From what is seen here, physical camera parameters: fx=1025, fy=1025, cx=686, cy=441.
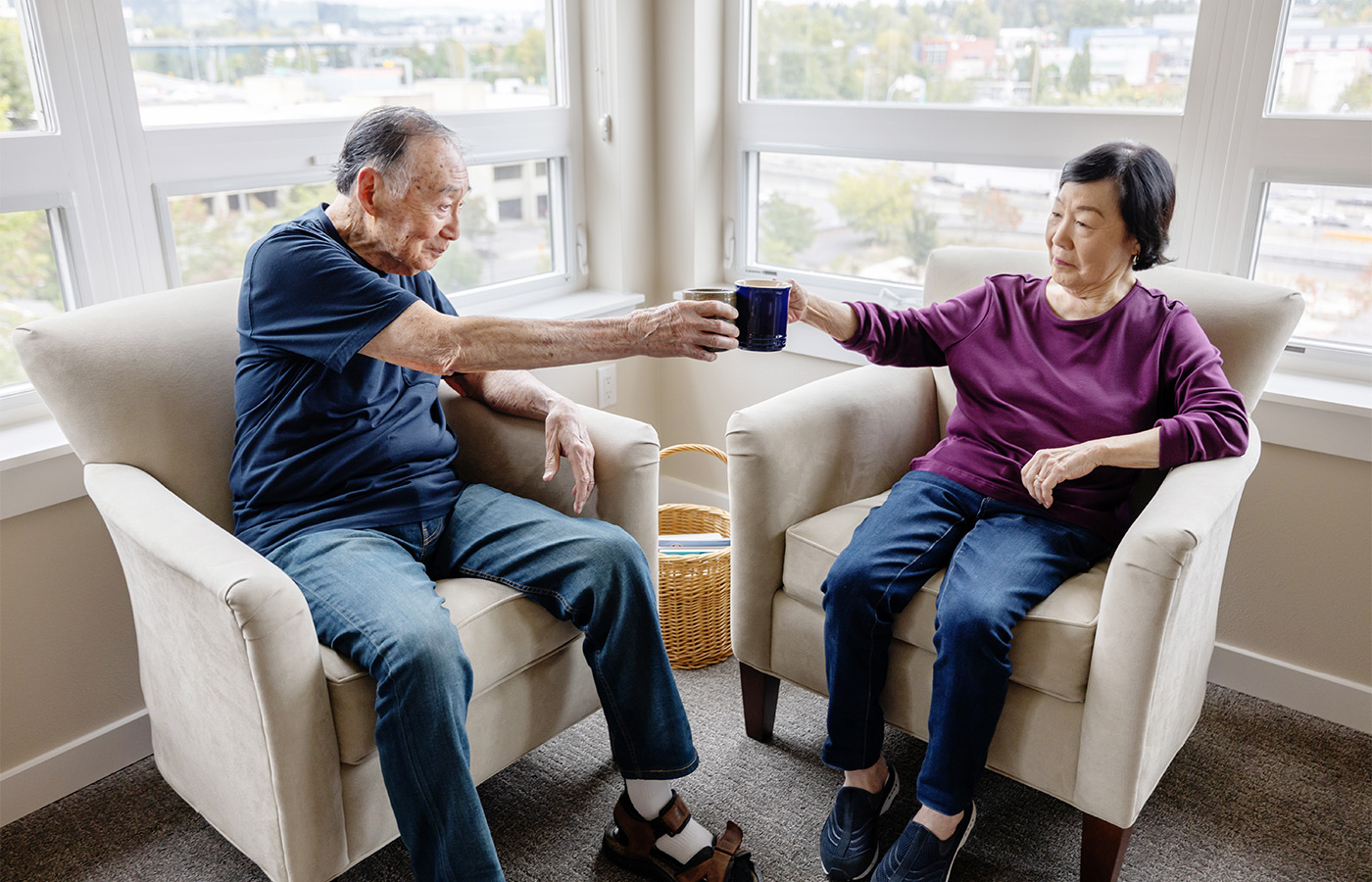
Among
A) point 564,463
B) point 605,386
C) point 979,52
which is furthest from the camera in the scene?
point 605,386

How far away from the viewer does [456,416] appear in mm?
1969

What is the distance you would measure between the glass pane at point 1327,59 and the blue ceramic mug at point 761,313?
1.29 metres

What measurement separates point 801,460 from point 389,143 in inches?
34.6

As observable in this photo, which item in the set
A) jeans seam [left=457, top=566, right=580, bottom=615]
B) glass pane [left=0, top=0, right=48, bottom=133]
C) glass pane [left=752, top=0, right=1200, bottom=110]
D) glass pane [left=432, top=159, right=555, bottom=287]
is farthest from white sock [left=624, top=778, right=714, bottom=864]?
glass pane [left=752, top=0, right=1200, bottom=110]

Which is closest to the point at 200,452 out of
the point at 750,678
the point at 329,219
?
the point at 329,219

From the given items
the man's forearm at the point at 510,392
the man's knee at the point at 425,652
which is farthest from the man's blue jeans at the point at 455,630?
the man's forearm at the point at 510,392

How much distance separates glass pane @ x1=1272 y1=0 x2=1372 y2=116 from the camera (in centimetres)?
195

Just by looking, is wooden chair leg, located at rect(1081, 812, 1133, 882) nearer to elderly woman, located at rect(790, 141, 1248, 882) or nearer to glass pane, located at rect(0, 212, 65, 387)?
elderly woman, located at rect(790, 141, 1248, 882)

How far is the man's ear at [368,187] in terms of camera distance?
5.27 ft

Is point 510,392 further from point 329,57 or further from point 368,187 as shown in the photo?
point 329,57

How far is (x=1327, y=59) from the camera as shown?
77.9 inches

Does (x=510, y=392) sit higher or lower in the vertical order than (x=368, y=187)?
lower

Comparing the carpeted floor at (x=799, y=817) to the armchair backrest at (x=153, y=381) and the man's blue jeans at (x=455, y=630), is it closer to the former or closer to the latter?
the man's blue jeans at (x=455, y=630)

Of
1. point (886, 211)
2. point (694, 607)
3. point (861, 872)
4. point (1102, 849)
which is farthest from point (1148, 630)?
point (886, 211)
